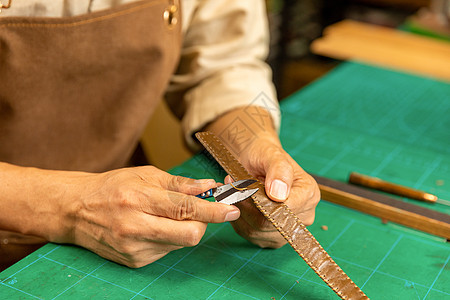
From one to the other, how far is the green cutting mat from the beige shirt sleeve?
0.14 m

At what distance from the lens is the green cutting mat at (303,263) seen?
2.48 feet

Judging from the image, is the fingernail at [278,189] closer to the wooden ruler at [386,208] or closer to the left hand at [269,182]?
the left hand at [269,182]

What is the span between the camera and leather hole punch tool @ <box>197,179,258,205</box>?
750mm

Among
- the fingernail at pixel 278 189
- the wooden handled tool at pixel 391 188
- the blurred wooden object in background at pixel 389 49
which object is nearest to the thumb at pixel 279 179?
the fingernail at pixel 278 189

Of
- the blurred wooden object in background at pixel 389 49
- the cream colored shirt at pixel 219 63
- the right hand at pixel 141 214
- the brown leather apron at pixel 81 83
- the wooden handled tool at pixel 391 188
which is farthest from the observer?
the blurred wooden object in background at pixel 389 49

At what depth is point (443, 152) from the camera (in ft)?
4.17

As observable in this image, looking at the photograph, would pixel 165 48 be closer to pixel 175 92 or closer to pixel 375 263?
pixel 175 92

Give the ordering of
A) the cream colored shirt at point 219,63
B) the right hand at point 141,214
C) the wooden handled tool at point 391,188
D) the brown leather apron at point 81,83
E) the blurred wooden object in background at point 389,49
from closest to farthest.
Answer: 1. the right hand at point 141,214
2. the brown leather apron at point 81,83
3. the wooden handled tool at point 391,188
4. the cream colored shirt at point 219,63
5. the blurred wooden object in background at point 389,49

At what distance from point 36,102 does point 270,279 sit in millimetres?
538

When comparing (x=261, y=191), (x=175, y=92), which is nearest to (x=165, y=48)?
(x=175, y=92)

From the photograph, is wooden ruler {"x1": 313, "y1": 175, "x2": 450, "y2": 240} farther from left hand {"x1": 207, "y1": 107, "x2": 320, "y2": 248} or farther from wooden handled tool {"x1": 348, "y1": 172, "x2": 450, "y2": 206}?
left hand {"x1": 207, "y1": 107, "x2": 320, "y2": 248}

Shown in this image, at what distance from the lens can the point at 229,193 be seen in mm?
753

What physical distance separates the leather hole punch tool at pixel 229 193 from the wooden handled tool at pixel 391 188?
398 mm

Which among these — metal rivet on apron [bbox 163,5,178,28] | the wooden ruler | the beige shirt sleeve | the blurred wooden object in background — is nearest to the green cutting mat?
the wooden ruler
